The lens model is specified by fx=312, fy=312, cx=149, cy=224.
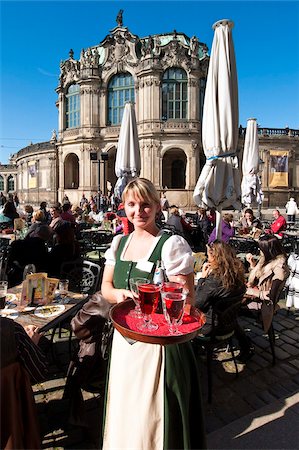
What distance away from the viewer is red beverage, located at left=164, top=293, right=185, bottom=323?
1.73m

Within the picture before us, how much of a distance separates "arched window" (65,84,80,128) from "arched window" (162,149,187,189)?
8.97 metres

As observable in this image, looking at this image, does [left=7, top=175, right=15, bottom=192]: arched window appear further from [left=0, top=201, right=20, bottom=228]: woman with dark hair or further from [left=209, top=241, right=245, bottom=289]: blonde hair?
[left=209, top=241, right=245, bottom=289]: blonde hair

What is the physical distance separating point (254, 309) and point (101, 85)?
89.8ft

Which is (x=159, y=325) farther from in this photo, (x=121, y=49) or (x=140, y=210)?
(x=121, y=49)

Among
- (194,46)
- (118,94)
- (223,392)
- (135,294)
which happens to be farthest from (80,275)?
(194,46)

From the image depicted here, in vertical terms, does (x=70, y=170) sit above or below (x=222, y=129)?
above

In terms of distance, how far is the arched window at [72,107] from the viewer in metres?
28.6

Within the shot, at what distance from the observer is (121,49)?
2702 centimetres

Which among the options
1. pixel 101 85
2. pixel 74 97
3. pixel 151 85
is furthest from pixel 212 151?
pixel 74 97

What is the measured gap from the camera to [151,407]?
1933 millimetres

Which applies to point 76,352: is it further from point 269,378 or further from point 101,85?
point 101,85

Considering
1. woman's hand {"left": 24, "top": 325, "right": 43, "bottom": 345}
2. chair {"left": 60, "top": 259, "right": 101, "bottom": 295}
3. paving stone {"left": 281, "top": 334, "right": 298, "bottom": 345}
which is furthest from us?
chair {"left": 60, "top": 259, "right": 101, "bottom": 295}

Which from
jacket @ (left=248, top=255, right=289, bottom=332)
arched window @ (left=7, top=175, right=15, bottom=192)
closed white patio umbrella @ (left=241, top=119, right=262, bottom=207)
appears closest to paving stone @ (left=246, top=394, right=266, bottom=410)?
jacket @ (left=248, top=255, right=289, bottom=332)

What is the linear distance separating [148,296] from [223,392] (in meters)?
2.26
